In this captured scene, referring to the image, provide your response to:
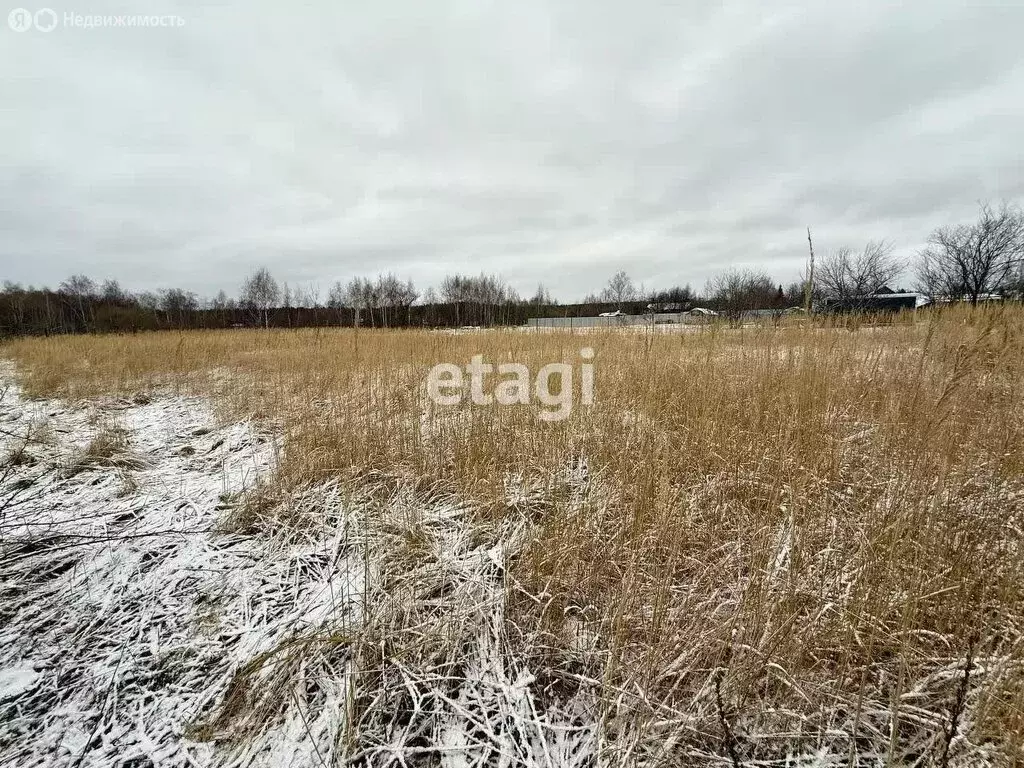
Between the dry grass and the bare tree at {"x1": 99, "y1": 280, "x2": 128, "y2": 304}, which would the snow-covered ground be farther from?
the bare tree at {"x1": 99, "y1": 280, "x2": 128, "y2": 304}

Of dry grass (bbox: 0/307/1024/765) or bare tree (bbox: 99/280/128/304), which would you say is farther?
bare tree (bbox: 99/280/128/304)

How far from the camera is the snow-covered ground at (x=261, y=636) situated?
1062 mm

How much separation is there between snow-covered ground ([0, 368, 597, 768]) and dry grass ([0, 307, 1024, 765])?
12 cm

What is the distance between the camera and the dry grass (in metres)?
0.99

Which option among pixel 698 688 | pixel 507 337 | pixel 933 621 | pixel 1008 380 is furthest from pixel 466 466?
pixel 507 337

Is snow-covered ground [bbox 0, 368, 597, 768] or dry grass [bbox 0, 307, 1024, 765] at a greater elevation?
dry grass [bbox 0, 307, 1024, 765]

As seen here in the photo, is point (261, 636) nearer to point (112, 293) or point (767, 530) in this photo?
point (767, 530)

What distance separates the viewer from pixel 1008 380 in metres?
2.26

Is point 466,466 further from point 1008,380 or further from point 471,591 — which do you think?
point 1008,380

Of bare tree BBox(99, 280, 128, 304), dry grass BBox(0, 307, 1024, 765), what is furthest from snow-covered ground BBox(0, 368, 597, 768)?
bare tree BBox(99, 280, 128, 304)

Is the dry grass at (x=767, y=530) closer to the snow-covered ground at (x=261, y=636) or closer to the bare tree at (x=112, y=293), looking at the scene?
the snow-covered ground at (x=261, y=636)

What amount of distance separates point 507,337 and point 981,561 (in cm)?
585

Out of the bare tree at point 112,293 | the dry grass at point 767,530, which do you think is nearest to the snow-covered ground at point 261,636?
the dry grass at point 767,530

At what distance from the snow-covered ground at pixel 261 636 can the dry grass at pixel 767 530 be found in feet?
0.41
